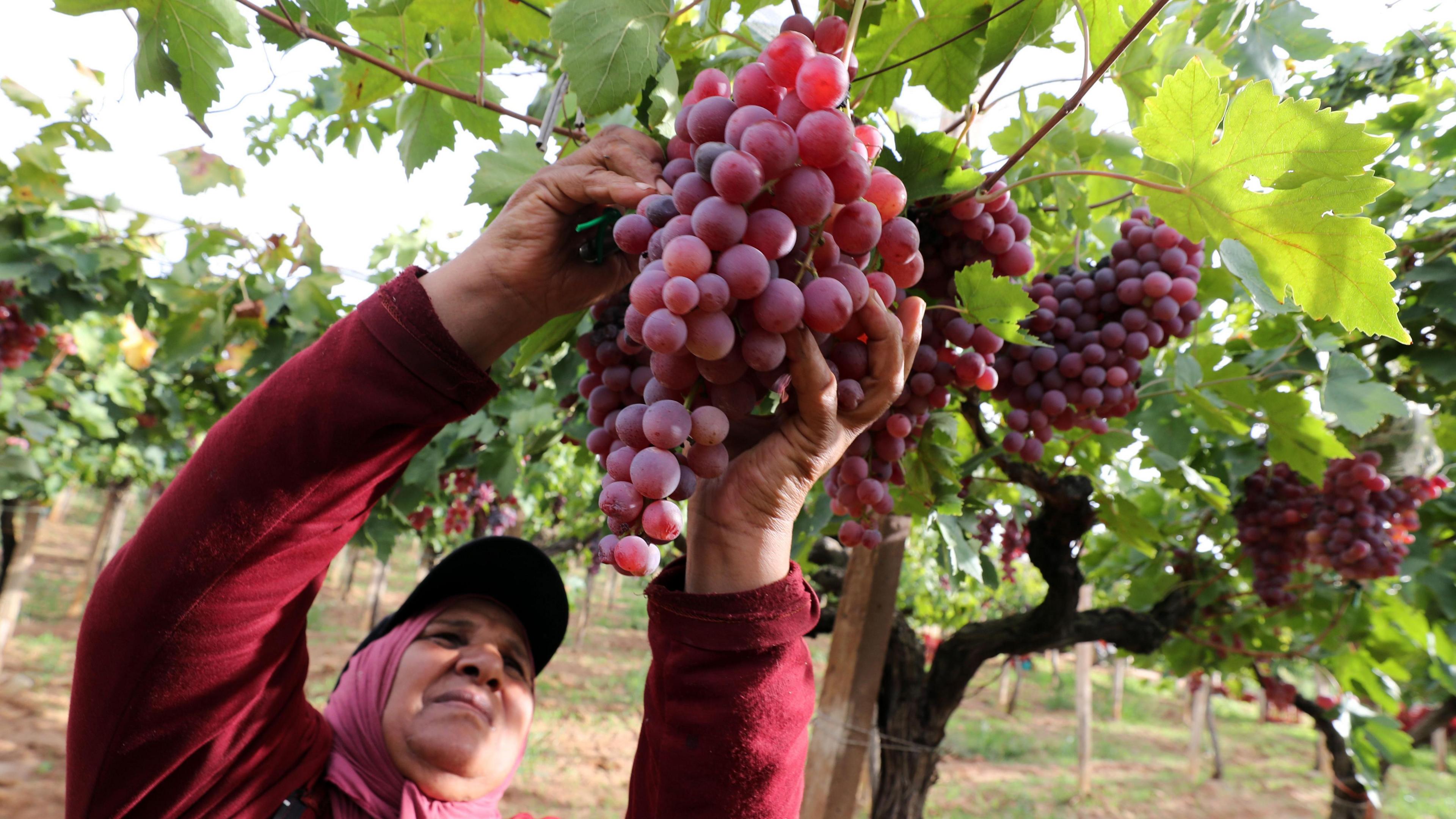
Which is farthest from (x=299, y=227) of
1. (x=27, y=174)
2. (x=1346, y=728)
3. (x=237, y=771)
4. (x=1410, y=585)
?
(x=1346, y=728)

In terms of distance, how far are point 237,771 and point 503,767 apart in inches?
25.5

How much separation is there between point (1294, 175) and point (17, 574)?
46.0 ft

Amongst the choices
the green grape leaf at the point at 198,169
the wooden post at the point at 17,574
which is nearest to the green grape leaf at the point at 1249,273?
the green grape leaf at the point at 198,169

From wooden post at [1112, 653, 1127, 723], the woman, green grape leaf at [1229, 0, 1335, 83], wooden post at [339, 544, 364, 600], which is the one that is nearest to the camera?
the woman

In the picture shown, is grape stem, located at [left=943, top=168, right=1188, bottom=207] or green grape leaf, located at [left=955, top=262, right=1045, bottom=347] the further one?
green grape leaf, located at [left=955, top=262, right=1045, bottom=347]

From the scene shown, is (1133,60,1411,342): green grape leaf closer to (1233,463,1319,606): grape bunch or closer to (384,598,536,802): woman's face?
(384,598,536,802): woman's face

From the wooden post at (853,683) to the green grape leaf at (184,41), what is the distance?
2.13m

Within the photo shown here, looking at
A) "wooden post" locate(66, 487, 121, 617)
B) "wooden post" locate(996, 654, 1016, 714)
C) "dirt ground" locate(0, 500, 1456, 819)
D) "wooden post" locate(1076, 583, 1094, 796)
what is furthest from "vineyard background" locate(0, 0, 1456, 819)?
"wooden post" locate(996, 654, 1016, 714)

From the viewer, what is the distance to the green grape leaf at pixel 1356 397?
84.0 inches

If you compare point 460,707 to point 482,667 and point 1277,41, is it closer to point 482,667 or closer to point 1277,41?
point 482,667

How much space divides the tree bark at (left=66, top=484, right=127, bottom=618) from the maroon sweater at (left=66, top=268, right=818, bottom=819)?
18.1 meters

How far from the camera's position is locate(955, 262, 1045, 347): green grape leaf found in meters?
1.16

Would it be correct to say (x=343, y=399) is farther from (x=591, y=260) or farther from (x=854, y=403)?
(x=854, y=403)

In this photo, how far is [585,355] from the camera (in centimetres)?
130
